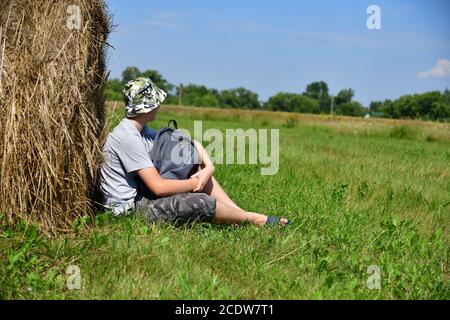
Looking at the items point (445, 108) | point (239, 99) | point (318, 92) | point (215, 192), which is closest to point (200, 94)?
point (239, 99)

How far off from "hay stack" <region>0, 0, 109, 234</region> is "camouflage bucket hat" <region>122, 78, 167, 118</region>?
1.08 ft

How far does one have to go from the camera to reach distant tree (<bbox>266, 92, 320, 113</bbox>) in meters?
84.1

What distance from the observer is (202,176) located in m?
4.49

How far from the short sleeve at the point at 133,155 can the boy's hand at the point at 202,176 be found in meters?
0.42

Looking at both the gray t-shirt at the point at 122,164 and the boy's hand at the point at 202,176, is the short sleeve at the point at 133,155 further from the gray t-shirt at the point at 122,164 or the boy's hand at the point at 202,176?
the boy's hand at the point at 202,176

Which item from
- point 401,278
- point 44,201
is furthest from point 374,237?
point 44,201

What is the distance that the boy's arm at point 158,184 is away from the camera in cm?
422

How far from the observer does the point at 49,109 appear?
3891 mm

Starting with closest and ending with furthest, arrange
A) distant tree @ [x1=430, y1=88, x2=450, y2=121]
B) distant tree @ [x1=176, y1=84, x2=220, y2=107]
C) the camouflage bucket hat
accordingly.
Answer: the camouflage bucket hat
distant tree @ [x1=430, y1=88, x2=450, y2=121]
distant tree @ [x1=176, y1=84, x2=220, y2=107]

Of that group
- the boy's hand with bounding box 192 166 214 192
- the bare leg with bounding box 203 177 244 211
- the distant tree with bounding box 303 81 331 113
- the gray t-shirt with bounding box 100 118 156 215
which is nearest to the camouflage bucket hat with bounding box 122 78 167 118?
the gray t-shirt with bounding box 100 118 156 215

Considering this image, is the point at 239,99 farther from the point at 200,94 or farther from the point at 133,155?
the point at 133,155

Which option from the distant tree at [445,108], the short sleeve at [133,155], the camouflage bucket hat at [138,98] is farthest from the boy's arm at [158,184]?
the distant tree at [445,108]

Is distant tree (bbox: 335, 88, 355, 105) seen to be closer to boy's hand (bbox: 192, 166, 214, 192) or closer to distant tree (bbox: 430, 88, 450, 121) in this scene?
distant tree (bbox: 430, 88, 450, 121)

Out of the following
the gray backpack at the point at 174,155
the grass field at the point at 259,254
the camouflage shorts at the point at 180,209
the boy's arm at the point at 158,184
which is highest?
the gray backpack at the point at 174,155
